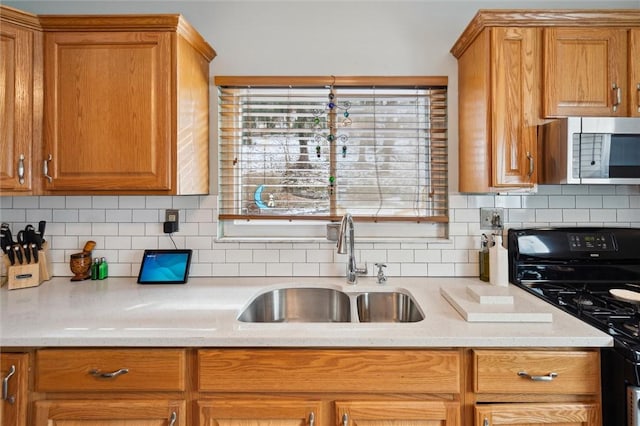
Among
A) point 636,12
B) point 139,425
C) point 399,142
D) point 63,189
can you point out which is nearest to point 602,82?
point 636,12

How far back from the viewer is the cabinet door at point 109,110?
1557 mm

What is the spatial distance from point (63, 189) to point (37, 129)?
293mm

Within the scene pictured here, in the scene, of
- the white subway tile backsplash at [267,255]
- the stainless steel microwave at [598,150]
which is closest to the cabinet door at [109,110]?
the white subway tile backsplash at [267,255]

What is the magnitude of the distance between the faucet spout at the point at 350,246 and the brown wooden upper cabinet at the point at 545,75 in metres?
0.68

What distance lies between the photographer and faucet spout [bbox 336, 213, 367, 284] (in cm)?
172

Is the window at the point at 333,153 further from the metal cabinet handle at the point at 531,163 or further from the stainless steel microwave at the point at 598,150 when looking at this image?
the stainless steel microwave at the point at 598,150

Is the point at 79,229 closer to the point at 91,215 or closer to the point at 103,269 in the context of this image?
the point at 91,215

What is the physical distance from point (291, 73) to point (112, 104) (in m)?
0.91

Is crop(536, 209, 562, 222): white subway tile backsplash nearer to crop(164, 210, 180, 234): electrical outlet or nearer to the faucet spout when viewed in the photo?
the faucet spout

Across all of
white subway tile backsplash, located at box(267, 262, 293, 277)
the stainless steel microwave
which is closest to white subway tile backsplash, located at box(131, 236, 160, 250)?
white subway tile backsplash, located at box(267, 262, 293, 277)

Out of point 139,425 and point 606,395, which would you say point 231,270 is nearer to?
point 139,425

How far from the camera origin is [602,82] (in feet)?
5.11

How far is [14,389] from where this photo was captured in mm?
1164

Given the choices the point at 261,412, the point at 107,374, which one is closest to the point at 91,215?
the point at 107,374
